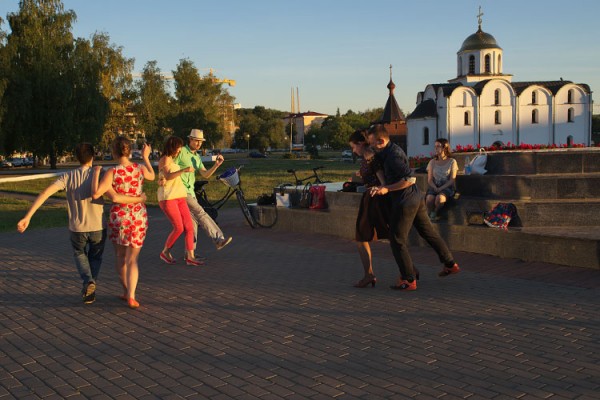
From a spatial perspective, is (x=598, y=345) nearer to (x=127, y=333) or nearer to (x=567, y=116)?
(x=127, y=333)

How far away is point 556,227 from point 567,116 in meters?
75.4

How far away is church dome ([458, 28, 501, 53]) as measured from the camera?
79.3 metres

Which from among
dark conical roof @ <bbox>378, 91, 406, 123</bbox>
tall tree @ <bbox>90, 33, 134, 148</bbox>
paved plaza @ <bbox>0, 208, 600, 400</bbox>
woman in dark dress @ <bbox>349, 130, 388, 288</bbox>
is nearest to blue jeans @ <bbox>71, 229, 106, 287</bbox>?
paved plaza @ <bbox>0, 208, 600, 400</bbox>

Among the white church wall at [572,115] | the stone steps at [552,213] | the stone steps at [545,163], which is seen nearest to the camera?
the stone steps at [552,213]

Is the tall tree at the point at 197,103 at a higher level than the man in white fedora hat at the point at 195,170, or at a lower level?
higher

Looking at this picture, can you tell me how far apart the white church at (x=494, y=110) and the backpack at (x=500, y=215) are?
6697cm

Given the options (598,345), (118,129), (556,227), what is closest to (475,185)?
(556,227)

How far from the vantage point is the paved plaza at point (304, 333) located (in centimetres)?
431

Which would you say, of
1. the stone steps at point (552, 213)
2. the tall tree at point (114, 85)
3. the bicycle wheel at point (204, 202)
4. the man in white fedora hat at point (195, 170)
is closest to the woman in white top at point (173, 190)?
the man in white fedora hat at point (195, 170)

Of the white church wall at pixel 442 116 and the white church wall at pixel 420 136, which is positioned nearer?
the white church wall at pixel 442 116

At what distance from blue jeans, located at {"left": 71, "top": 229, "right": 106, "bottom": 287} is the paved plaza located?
1.37ft

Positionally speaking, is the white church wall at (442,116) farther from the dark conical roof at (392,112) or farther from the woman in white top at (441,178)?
the woman in white top at (441,178)

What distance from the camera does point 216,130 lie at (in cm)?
7262

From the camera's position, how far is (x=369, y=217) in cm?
723
